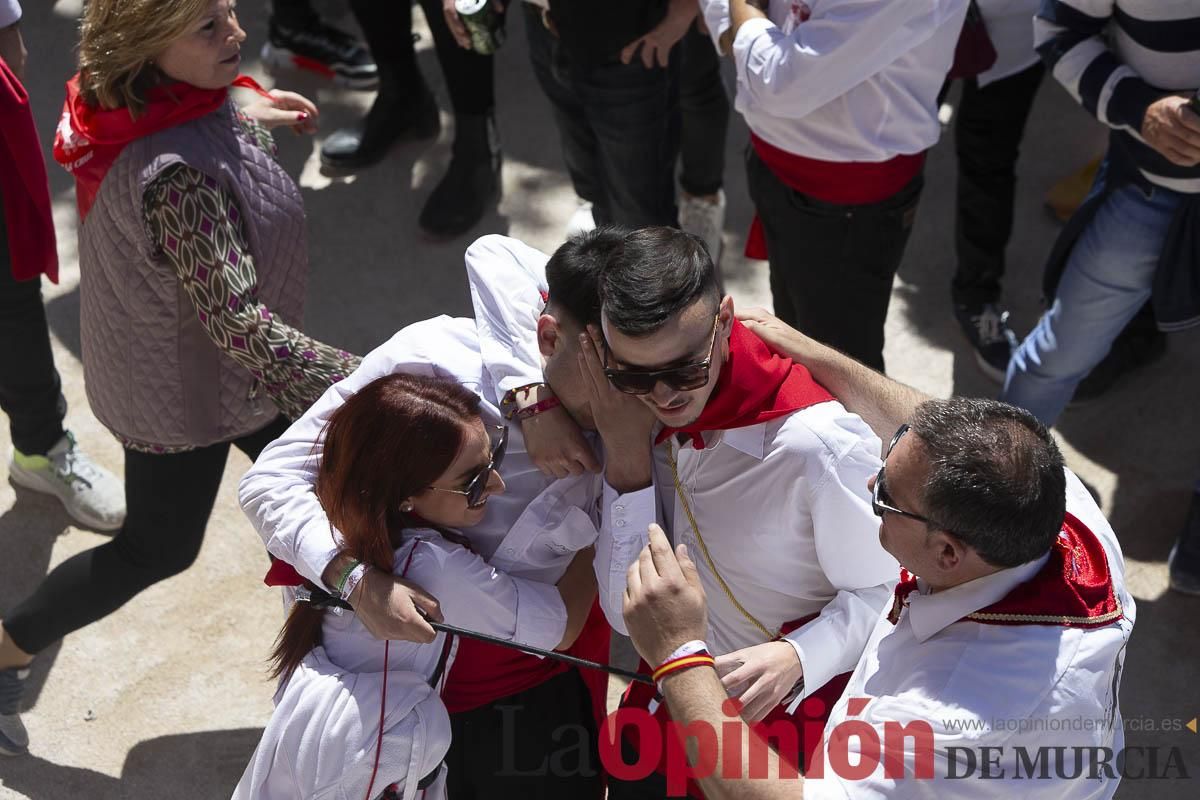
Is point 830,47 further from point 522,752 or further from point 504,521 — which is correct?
point 522,752

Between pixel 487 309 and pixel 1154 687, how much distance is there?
2.14 metres

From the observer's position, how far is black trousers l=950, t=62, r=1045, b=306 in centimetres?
390

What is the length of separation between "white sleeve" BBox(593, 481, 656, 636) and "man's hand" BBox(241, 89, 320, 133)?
149 cm

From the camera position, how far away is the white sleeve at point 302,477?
230 centimetres

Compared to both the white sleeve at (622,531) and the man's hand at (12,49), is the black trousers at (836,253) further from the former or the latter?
the man's hand at (12,49)

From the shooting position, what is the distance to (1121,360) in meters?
4.09

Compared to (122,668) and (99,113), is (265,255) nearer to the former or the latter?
(99,113)

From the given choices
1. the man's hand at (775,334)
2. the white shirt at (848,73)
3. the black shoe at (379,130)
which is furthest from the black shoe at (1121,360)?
the black shoe at (379,130)

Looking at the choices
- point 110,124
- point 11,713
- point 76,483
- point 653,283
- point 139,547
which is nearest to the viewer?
A: point 653,283

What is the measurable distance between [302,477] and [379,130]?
3.02 m

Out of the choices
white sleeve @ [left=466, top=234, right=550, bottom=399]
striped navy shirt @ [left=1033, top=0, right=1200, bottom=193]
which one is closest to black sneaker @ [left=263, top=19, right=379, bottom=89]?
white sleeve @ [left=466, top=234, right=550, bottom=399]

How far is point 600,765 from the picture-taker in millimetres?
2547

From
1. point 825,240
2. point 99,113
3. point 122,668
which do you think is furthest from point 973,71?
point 122,668

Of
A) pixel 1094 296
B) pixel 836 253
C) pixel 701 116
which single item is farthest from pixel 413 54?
pixel 1094 296
